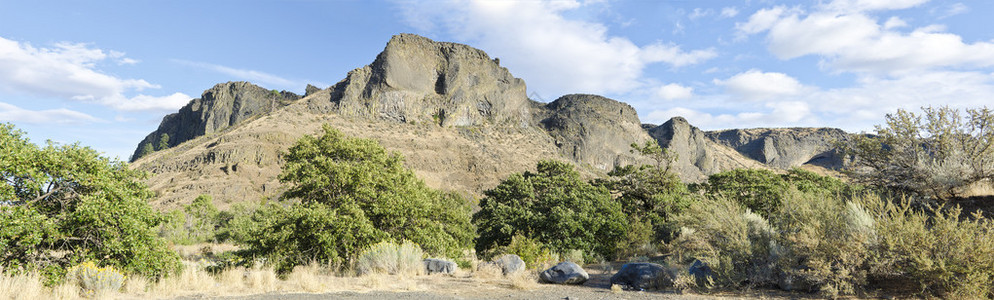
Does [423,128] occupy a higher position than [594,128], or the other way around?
[594,128]

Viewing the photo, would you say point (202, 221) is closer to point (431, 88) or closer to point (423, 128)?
point (423, 128)

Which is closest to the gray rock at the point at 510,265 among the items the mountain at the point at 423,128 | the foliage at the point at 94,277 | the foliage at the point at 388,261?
the foliage at the point at 388,261

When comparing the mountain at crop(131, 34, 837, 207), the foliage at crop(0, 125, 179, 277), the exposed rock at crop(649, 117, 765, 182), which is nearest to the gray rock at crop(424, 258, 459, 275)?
the foliage at crop(0, 125, 179, 277)

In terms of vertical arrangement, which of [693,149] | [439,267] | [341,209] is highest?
[693,149]

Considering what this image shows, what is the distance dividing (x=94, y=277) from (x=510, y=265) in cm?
942

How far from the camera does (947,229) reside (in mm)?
8023

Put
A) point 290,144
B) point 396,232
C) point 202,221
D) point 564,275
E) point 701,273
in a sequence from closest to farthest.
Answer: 1. point 701,273
2. point 564,275
3. point 396,232
4. point 202,221
5. point 290,144

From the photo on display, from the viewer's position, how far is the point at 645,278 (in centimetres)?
1077

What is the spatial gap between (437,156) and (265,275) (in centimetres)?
9336

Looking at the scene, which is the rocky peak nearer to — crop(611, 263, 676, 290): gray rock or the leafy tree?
the leafy tree

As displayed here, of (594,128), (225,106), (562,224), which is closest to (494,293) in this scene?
(562,224)

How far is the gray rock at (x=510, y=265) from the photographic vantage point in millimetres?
12852

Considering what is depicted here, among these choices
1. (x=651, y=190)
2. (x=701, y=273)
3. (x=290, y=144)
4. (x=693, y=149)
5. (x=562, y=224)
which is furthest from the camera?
(x=693, y=149)

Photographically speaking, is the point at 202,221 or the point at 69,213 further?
the point at 202,221
